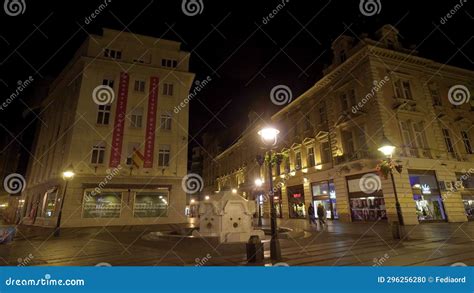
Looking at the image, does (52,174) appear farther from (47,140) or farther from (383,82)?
(383,82)

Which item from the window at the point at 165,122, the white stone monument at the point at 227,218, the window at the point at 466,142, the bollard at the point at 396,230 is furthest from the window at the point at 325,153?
the window at the point at 165,122

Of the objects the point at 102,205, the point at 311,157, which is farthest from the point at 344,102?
the point at 102,205

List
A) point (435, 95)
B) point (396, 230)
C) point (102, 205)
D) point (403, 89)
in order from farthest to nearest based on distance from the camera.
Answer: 1. point (435, 95)
2. point (403, 89)
3. point (102, 205)
4. point (396, 230)

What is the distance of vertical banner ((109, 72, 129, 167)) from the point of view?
73.7ft

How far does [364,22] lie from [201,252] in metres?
25.9

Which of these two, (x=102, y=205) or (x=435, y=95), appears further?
(x=435, y=95)

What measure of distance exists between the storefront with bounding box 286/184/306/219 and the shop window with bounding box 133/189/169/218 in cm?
1476

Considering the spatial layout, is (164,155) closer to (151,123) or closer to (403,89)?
(151,123)

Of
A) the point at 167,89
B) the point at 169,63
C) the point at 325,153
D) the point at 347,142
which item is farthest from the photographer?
the point at 169,63

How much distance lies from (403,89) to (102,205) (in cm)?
2767

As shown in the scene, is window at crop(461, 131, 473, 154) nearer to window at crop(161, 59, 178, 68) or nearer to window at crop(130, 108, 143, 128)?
window at crop(161, 59, 178, 68)

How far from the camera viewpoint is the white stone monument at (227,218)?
12227 mm

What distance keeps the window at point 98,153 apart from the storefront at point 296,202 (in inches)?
805

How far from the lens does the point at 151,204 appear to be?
2269cm
